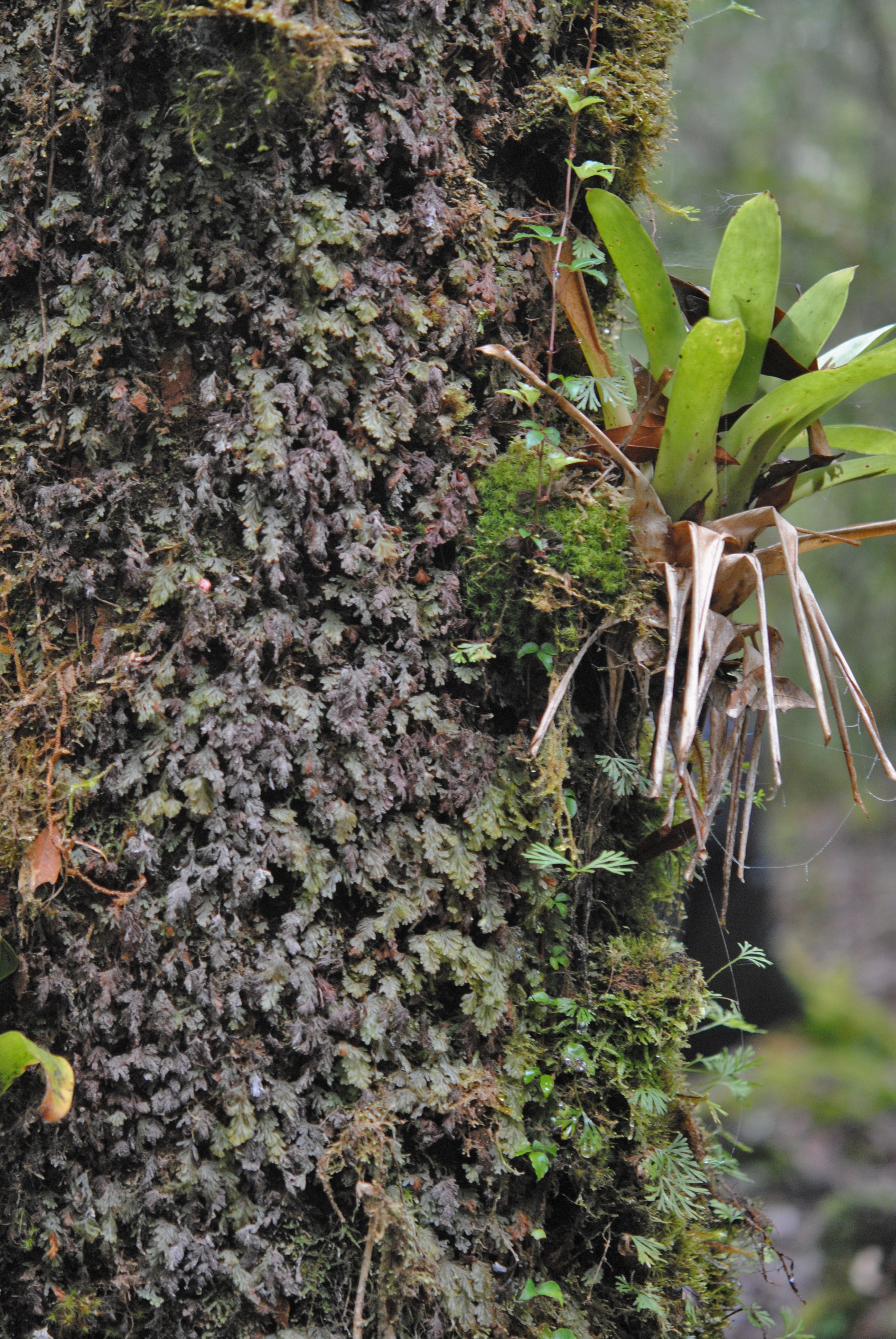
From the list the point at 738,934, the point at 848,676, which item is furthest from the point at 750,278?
the point at 738,934

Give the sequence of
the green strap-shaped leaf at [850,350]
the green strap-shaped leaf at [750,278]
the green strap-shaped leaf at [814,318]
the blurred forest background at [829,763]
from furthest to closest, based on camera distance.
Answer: the blurred forest background at [829,763]
the green strap-shaped leaf at [850,350]
the green strap-shaped leaf at [814,318]
the green strap-shaped leaf at [750,278]

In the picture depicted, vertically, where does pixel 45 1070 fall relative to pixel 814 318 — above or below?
below

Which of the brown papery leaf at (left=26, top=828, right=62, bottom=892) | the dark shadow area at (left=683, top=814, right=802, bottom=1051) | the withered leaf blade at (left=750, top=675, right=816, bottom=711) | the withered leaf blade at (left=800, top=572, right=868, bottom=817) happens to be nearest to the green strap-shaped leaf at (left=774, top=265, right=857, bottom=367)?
the withered leaf blade at (left=800, top=572, right=868, bottom=817)

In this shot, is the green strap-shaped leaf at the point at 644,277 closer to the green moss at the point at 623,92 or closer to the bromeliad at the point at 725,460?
the bromeliad at the point at 725,460

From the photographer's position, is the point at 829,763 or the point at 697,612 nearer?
the point at 697,612

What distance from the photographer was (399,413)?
1129 millimetres

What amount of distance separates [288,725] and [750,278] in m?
0.96

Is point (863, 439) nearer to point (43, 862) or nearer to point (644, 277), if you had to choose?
point (644, 277)

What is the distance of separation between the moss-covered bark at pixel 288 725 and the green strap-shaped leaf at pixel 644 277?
0.65ft

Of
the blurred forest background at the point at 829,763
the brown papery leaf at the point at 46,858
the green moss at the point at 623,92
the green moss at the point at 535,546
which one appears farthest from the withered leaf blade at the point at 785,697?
the blurred forest background at the point at 829,763

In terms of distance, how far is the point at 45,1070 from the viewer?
3.10 ft

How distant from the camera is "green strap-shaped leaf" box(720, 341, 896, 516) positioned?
1.12 meters

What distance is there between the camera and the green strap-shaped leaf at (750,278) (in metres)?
1.11

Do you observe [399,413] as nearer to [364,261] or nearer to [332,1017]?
[364,261]
